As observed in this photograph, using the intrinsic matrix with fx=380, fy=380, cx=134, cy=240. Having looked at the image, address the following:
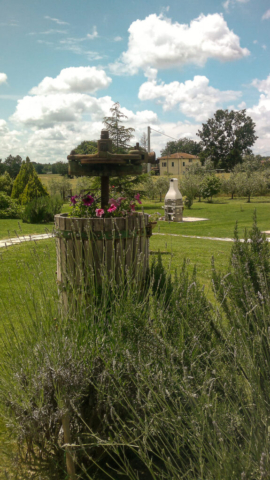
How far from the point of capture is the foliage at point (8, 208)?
59.7ft

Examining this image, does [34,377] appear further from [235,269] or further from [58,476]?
[235,269]

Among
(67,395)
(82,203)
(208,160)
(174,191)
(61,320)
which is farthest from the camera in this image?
(208,160)

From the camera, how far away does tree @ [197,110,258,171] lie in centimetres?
5928

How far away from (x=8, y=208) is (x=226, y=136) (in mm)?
48404

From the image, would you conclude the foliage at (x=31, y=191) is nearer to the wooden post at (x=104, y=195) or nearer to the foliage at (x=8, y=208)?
the foliage at (x=8, y=208)

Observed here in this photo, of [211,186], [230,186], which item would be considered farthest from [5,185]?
[230,186]

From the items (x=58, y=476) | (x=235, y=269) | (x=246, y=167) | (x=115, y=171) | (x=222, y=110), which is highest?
(x=222, y=110)

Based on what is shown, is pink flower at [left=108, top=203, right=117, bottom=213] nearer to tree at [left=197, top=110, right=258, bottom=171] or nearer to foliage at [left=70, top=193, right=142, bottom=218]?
foliage at [left=70, top=193, right=142, bottom=218]

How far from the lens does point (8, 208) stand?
18.8m

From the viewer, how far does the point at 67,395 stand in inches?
72.6

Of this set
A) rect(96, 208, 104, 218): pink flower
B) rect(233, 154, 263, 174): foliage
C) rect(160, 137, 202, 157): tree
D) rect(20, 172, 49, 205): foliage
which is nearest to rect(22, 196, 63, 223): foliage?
rect(20, 172, 49, 205): foliage

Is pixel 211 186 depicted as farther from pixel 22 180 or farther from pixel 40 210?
pixel 40 210

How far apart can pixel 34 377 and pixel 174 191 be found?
53.8ft

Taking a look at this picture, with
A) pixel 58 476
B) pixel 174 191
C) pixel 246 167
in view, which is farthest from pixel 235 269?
pixel 246 167
